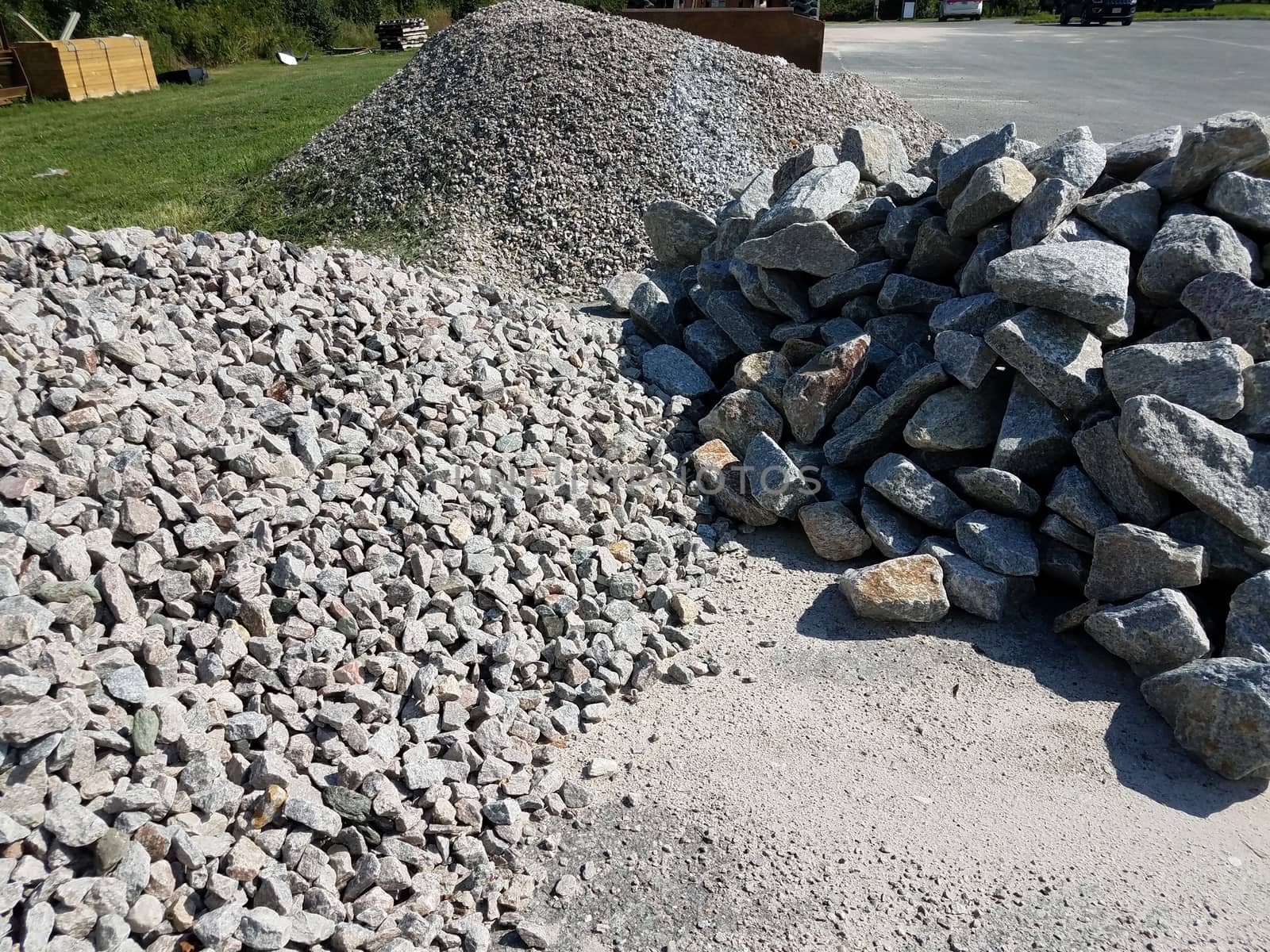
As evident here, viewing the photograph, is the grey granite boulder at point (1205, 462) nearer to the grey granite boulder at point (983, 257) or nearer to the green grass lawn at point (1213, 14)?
the grey granite boulder at point (983, 257)

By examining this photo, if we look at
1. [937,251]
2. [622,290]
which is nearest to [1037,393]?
[937,251]

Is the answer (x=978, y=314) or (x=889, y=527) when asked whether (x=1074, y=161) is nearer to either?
(x=978, y=314)

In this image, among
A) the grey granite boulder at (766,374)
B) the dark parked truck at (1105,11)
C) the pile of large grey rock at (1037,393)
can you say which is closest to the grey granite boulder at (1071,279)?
the pile of large grey rock at (1037,393)

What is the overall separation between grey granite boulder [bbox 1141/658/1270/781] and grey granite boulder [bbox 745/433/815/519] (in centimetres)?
172

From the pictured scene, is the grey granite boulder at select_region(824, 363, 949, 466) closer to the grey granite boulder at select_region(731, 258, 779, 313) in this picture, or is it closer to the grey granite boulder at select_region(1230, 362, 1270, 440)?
the grey granite boulder at select_region(731, 258, 779, 313)

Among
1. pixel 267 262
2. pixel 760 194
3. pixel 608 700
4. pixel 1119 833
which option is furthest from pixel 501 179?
pixel 1119 833

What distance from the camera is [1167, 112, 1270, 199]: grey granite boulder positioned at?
4.05m

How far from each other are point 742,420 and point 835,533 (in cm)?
84

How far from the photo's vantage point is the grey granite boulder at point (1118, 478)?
3664mm

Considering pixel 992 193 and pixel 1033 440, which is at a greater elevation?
pixel 992 193

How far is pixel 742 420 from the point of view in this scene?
4.72 m

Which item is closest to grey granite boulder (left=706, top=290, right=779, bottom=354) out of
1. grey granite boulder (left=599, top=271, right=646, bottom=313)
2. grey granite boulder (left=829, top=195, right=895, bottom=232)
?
grey granite boulder (left=829, top=195, right=895, bottom=232)

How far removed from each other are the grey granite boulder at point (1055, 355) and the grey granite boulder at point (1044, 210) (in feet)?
1.45

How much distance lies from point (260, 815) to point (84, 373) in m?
2.02
